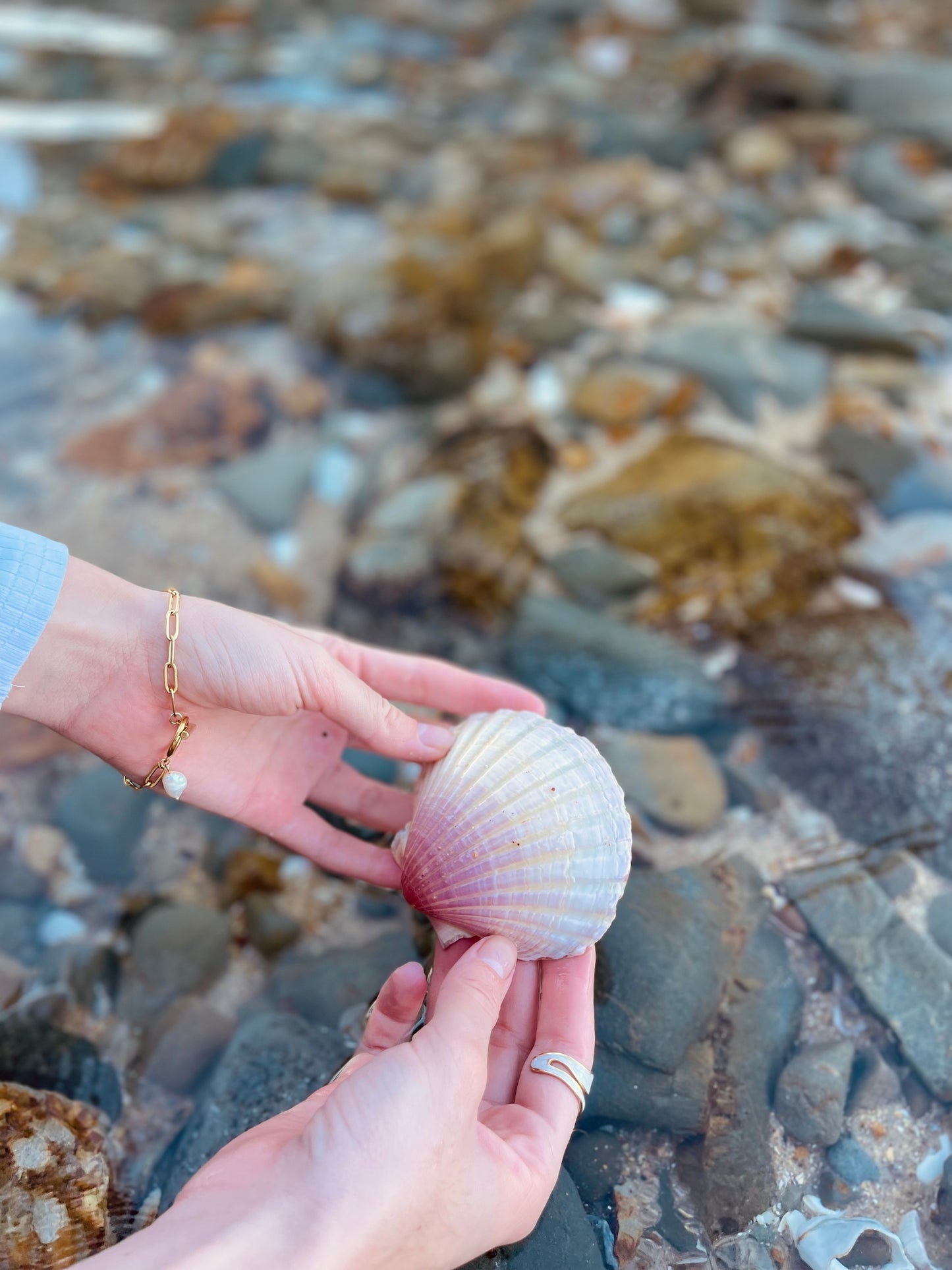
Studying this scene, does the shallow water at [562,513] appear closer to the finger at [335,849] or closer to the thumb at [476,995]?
the finger at [335,849]

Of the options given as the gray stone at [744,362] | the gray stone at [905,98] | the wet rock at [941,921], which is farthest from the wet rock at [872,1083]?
the gray stone at [905,98]

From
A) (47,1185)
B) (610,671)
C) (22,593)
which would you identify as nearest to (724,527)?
(610,671)

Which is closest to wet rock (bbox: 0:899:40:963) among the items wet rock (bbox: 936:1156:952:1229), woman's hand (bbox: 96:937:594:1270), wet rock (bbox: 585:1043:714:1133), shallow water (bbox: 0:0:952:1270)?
shallow water (bbox: 0:0:952:1270)

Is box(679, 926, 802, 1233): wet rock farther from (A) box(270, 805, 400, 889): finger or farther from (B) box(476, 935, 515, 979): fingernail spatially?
(A) box(270, 805, 400, 889): finger

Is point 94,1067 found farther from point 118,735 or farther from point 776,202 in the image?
point 776,202

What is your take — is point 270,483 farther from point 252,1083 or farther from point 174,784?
point 252,1083

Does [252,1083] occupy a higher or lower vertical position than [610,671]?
lower

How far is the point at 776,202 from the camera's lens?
17.7 ft

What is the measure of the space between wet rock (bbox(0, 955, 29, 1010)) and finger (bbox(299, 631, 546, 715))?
124 centimetres

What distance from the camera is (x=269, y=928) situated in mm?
2729

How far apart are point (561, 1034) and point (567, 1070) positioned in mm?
81

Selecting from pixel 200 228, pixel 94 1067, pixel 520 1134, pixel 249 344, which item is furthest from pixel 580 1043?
pixel 200 228

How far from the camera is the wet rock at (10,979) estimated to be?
261cm

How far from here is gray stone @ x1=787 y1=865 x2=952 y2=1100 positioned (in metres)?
2.36
